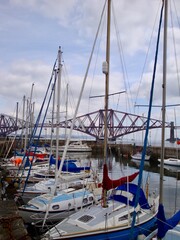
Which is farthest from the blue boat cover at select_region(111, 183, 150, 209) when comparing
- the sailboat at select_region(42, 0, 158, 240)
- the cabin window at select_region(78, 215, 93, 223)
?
the cabin window at select_region(78, 215, 93, 223)

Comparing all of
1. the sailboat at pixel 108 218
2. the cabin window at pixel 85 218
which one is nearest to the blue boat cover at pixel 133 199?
the sailboat at pixel 108 218

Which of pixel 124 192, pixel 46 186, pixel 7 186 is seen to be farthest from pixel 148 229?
pixel 7 186

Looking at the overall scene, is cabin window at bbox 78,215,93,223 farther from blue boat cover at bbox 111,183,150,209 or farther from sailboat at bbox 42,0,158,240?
blue boat cover at bbox 111,183,150,209

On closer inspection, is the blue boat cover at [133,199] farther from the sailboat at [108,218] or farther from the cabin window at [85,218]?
the cabin window at [85,218]

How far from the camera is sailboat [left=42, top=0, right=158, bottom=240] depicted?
7.93 metres

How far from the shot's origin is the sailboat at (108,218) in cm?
793

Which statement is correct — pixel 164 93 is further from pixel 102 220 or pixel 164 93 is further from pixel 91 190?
pixel 91 190

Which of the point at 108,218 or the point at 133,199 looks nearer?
the point at 108,218

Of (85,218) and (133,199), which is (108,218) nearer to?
(85,218)

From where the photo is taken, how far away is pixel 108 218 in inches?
336

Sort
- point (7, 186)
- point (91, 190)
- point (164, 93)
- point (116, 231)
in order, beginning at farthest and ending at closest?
1. point (7, 186)
2. point (91, 190)
3. point (116, 231)
4. point (164, 93)

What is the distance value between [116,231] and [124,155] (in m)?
48.5

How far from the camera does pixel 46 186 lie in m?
14.6

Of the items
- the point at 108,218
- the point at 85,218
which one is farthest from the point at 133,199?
the point at 85,218
